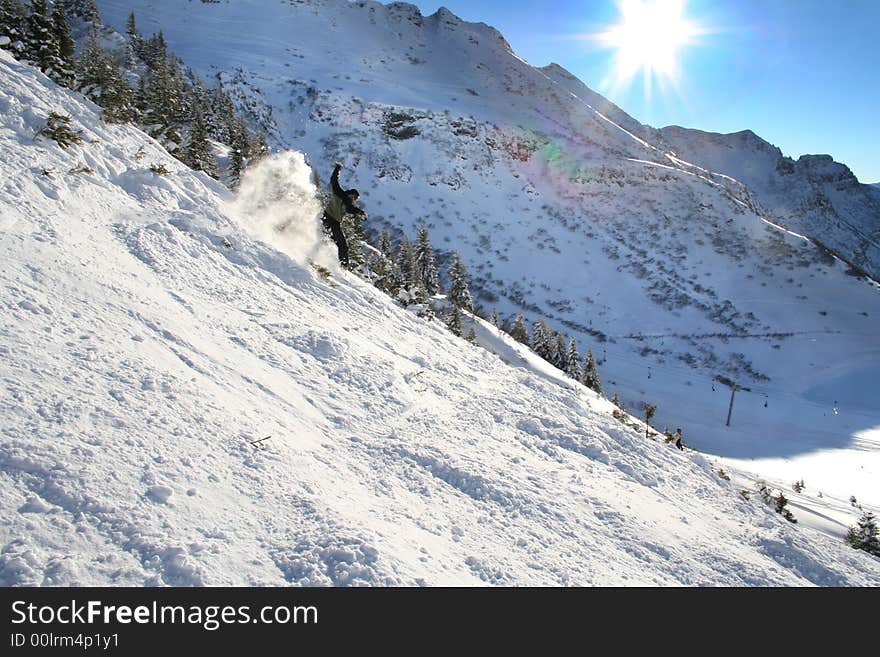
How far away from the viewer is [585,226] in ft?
227

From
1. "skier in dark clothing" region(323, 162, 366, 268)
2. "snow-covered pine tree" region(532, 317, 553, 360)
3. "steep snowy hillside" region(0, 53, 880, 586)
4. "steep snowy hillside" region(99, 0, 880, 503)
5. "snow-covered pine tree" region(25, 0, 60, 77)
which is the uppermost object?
"steep snowy hillside" region(99, 0, 880, 503)

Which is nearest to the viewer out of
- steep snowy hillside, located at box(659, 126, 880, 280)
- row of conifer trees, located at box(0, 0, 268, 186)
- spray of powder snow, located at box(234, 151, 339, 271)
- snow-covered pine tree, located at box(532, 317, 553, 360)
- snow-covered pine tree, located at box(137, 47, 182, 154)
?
spray of powder snow, located at box(234, 151, 339, 271)

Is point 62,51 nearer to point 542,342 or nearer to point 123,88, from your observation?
point 123,88

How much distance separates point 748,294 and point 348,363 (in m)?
67.3

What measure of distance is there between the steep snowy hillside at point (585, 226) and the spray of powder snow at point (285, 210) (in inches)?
1224

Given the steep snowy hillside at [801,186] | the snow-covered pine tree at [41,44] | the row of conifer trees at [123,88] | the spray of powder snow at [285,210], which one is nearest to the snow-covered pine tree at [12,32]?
the row of conifer trees at [123,88]

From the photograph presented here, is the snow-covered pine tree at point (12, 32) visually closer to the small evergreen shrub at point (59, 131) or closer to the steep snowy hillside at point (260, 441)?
the steep snowy hillside at point (260, 441)

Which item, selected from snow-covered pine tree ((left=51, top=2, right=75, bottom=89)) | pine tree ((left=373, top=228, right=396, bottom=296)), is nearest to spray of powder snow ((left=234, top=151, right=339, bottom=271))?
pine tree ((left=373, top=228, right=396, bottom=296))

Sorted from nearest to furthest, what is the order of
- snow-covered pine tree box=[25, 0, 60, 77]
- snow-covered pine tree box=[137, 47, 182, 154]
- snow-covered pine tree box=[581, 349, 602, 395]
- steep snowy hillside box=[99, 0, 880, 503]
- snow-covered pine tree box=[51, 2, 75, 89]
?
snow-covered pine tree box=[25, 0, 60, 77]
snow-covered pine tree box=[51, 2, 75, 89]
snow-covered pine tree box=[137, 47, 182, 154]
snow-covered pine tree box=[581, 349, 602, 395]
steep snowy hillside box=[99, 0, 880, 503]

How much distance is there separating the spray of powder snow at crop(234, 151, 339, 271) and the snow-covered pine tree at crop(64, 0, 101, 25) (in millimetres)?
74155

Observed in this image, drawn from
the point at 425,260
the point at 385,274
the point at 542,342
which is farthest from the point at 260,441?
Result: the point at 425,260

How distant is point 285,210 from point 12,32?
449 inches

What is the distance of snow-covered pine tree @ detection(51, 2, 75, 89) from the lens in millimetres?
12807

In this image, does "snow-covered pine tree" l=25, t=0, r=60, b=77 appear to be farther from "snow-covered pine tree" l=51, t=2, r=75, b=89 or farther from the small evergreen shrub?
the small evergreen shrub
